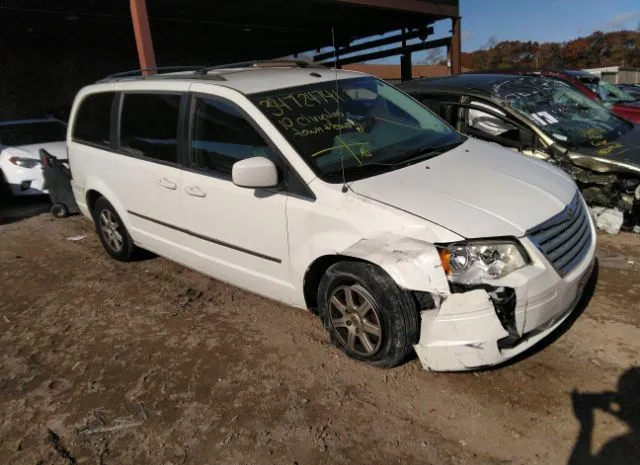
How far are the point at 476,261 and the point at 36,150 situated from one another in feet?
24.9

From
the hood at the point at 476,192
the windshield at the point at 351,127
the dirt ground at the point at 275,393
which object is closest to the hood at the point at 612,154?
the dirt ground at the point at 275,393

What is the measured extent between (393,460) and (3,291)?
411 centimetres

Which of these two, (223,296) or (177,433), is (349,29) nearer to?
(223,296)

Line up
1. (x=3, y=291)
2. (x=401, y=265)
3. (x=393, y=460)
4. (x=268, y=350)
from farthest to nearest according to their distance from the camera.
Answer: (x=3, y=291), (x=268, y=350), (x=401, y=265), (x=393, y=460)

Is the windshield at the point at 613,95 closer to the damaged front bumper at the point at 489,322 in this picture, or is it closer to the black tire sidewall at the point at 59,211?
the damaged front bumper at the point at 489,322

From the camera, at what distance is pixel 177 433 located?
2.72 meters

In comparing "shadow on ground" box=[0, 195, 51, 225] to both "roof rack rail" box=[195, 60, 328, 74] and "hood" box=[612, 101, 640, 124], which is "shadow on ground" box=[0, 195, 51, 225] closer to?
"roof rack rail" box=[195, 60, 328, 74]

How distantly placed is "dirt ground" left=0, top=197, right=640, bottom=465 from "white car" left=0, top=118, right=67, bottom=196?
4.18 metres

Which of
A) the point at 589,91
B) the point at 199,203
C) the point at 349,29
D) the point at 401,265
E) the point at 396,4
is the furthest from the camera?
the point at 349,29

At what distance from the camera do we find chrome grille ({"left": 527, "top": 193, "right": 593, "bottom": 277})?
8.95 feet

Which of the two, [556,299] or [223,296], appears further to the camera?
[223,296]

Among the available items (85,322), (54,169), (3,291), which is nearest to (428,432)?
(85,322)

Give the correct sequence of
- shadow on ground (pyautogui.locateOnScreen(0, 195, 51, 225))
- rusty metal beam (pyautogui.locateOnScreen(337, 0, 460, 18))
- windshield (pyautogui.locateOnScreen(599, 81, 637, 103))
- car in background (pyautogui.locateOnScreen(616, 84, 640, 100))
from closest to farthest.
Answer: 1. shadow on ground (pyautogui.locateOnScreen(0, 195, 51, 225))
2. windshield (pyautogui.locateOnScreen(599, 81, 637, 103))
3. rusty metal beam (pyautogui.locateOnScreen(337, 0, 460, 18))
4. car in background (pyautogui.locateOnScreen(616, 84, 640, 100))

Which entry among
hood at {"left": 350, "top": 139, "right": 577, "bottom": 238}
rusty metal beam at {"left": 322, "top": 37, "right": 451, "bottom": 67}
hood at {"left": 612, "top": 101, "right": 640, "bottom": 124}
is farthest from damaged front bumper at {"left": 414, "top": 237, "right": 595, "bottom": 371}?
rusty metal beam at {"left": 322, "top": 37, "right": 451, "bottom": 67}
